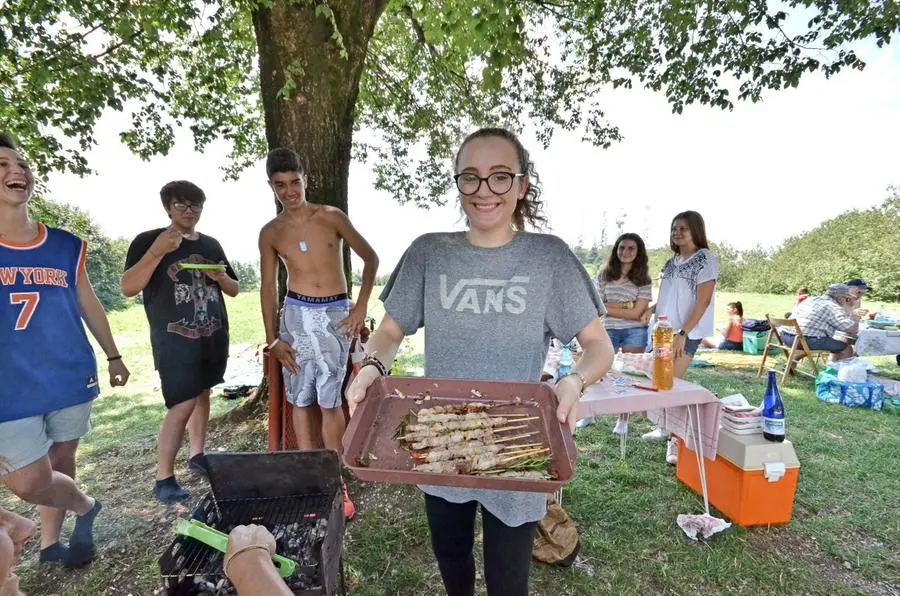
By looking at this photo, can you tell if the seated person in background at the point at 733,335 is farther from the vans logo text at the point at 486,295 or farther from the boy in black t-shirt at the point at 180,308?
the boy in black t-shirt at the point at 180,308

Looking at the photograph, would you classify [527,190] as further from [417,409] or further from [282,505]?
[282,505]

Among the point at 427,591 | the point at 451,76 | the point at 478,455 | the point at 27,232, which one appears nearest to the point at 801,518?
the point at 427,591

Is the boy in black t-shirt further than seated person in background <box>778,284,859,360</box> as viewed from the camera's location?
No

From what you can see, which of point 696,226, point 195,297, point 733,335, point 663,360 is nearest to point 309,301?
point 195,297

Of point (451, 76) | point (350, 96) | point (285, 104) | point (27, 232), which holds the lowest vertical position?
point (27, 232)

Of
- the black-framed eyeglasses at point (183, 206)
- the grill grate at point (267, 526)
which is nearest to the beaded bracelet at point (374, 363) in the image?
the grill grate at point (267, 526)

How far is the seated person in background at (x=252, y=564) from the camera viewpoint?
1251 mm

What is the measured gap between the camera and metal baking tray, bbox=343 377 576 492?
56.2 inches

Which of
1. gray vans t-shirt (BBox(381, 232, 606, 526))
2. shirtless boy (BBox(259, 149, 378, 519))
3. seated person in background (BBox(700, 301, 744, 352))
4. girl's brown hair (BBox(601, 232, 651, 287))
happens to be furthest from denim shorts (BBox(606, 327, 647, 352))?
seated person in background (BBox(700, 301, 744, 352))

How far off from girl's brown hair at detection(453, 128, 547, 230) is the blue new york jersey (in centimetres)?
273

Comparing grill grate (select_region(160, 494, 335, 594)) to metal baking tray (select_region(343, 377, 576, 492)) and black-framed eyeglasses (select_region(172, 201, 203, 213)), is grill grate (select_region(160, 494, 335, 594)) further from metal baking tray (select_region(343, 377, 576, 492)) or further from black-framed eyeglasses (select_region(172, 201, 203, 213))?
black-framed eyeglasses (select_region(172, 201, 203, 213))

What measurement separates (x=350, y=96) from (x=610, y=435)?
4.91 metres

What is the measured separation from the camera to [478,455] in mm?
1682

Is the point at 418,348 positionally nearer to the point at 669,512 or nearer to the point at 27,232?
the point at 669,512
